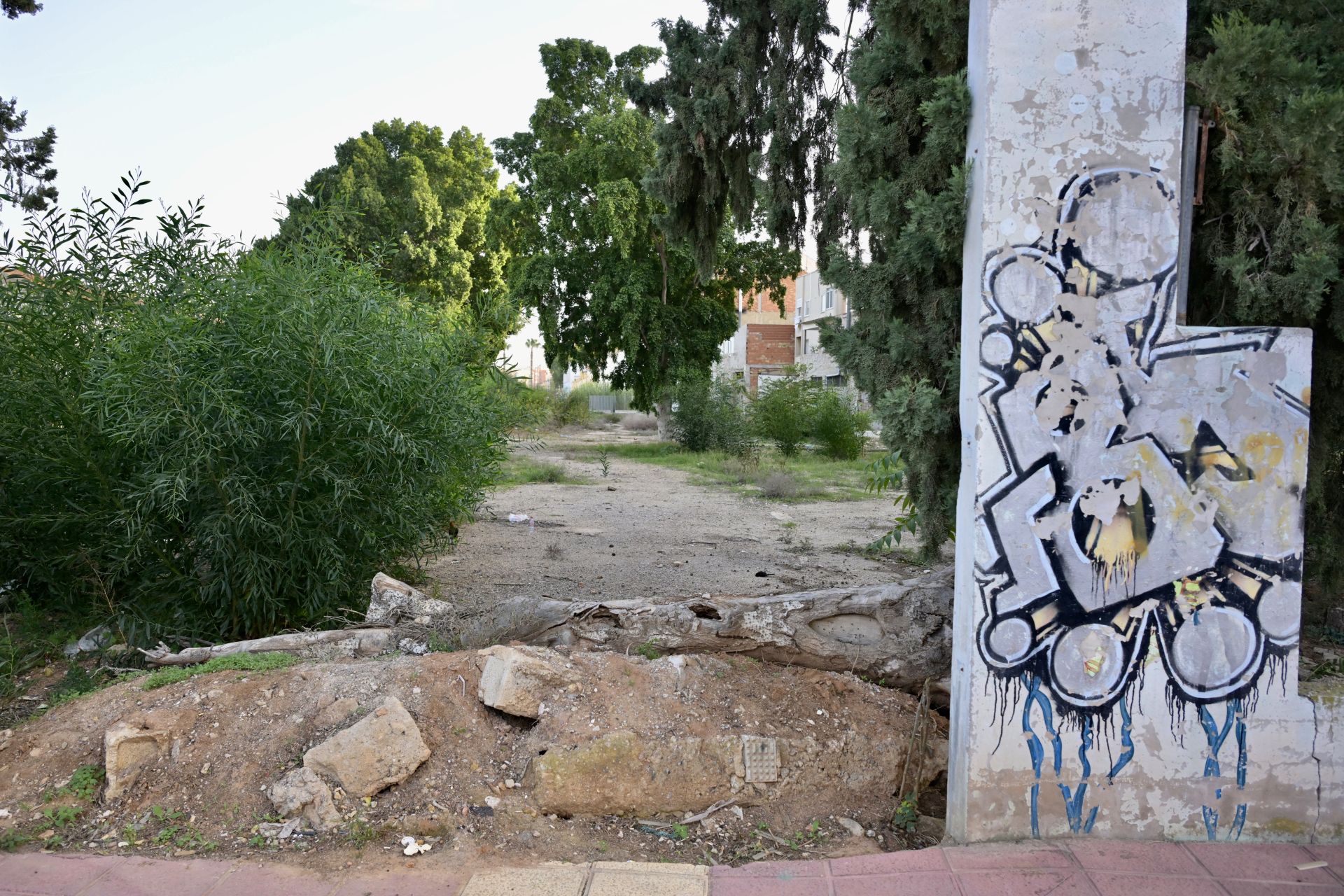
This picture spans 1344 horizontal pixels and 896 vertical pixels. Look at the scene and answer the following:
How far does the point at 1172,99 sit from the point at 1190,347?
0.84m

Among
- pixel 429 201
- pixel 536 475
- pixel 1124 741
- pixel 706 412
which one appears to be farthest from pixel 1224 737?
pixel 429 201

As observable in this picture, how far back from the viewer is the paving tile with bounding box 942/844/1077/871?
2684 millimetres

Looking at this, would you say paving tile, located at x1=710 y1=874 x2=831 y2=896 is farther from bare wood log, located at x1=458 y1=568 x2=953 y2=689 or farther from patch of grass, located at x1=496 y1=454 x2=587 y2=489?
patch of grass, located at x1=496 y1=454 x2=587 y2=489

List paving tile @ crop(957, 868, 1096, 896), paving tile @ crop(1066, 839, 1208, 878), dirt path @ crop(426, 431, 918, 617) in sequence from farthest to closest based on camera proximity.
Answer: dirt path @ crop(426, 431, 918, 617) < paving tile @ crop(1066, 839, 1208, 878) < paving tile @ crop(957, 868, 1096, 896)

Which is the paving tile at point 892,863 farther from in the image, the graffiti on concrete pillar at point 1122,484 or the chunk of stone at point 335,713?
the chunk of stone at point 335,713

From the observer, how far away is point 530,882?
2660 millimetres

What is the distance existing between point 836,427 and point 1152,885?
15.7 m

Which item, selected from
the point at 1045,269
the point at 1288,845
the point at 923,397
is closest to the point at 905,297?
the point at 923,397

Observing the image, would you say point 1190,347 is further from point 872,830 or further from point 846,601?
point 872,830

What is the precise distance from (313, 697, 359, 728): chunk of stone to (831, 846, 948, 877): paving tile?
1974 mm

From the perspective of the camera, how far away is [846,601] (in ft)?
12.9

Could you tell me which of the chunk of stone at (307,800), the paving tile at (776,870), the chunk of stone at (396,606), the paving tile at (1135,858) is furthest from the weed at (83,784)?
the paving tile at (1135,858)

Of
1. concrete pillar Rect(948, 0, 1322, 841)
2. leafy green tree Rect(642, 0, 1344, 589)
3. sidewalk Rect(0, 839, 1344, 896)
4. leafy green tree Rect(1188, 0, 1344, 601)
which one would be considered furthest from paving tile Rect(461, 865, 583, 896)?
leafy green tree Rect(1188, 0, 1344, 601)

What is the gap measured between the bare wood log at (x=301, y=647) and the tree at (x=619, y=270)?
14941 millimetres
